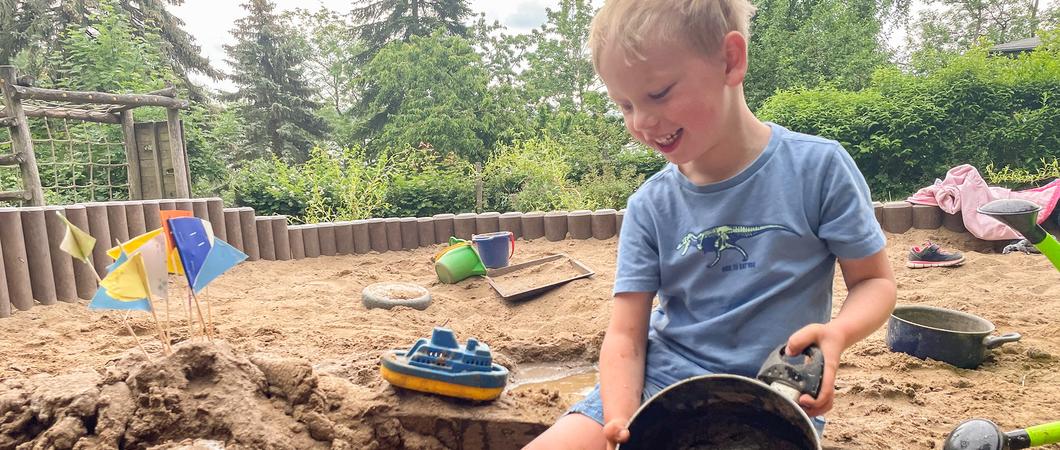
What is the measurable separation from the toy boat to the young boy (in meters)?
0.42

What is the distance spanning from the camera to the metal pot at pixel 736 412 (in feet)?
3.53

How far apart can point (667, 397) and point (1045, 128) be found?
936 cm

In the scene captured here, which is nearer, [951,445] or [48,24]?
[951,445]

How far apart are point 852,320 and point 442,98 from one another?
1479cm

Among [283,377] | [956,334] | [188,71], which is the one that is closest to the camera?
[283,377]

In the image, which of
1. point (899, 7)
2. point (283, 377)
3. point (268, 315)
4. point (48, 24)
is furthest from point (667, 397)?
point (899, 7)

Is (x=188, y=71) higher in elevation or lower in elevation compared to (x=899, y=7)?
lower

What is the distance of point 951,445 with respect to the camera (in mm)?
1499

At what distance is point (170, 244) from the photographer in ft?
5.84

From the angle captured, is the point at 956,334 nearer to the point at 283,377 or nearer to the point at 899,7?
the point at 283,377

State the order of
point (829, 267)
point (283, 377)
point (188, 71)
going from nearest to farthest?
point (829, 267), point (283, 377), point (188, 71)

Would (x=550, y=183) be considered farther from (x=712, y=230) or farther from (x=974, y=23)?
(x=974, y=23)

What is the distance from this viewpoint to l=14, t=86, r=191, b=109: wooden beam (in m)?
6.05

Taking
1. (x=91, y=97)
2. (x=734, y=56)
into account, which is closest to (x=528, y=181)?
(x=91, y=97)
